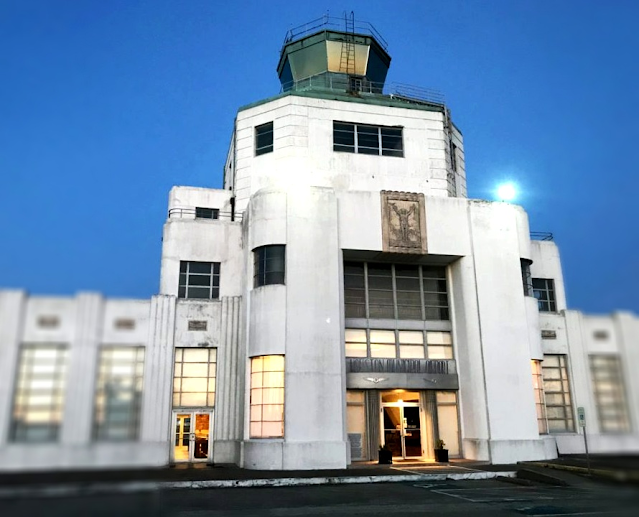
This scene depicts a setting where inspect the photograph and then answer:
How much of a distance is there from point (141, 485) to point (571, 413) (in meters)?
29.7

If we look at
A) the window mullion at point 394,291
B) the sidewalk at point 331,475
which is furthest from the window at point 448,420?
the window mullion at point 394,291

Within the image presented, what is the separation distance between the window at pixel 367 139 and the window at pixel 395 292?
661 centimetres

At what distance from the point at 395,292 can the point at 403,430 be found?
6637mm

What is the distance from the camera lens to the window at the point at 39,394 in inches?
87.4

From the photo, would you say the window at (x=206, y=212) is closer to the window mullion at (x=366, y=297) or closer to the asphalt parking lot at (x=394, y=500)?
the window mullion at (x=366, y=297)

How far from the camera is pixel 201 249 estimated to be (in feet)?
91.6

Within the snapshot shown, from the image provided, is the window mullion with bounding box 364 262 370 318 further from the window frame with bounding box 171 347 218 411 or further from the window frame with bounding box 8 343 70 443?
the window frame with bounding box 8 343 70 443

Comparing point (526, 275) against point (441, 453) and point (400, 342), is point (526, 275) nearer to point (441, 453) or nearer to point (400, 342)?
point (400, 342)

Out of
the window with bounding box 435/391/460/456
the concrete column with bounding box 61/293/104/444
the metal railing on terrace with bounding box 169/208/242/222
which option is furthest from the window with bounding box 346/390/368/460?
the concrete column with bounding box 61/293/104/444

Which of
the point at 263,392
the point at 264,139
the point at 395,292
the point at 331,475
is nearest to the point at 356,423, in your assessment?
the point at 263,392

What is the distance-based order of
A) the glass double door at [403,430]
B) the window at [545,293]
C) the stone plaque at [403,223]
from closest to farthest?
the stone plaque at [403,223]
the glass double door at [403,430]
the window at [545,293]

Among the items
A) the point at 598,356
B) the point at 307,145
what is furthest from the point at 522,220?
the point at 598,356

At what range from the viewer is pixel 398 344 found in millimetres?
26531

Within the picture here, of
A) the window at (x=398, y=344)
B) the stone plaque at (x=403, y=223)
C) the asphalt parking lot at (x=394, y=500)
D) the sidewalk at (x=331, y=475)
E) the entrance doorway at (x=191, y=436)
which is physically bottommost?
the asphalt parking lot at (x=394, y=500)
